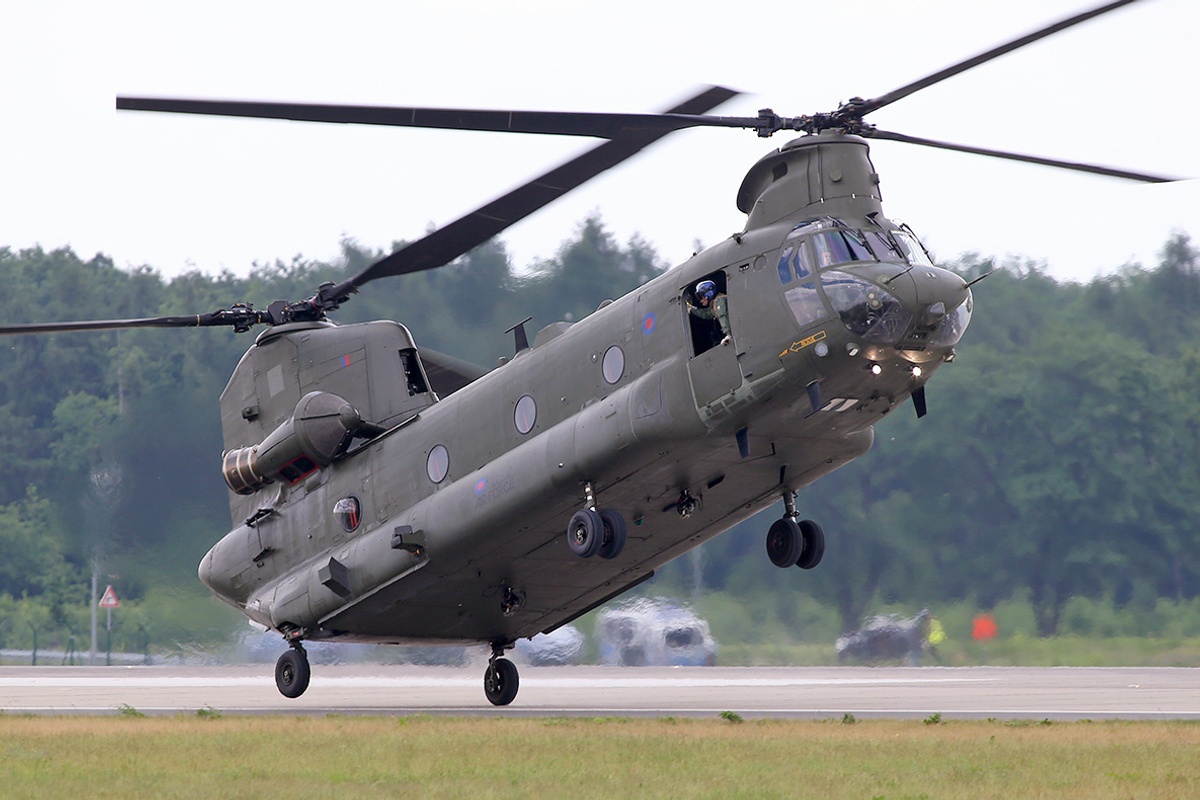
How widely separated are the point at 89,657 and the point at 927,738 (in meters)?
28.9

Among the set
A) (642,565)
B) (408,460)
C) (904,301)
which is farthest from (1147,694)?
(408,460)

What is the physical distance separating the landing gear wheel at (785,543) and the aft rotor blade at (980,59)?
518 centimetres

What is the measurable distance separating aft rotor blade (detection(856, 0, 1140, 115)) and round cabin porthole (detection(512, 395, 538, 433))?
17.9 ft

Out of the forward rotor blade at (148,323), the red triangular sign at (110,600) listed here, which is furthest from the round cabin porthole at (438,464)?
the red triangular sign at (110,600)

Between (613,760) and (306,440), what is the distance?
971cm

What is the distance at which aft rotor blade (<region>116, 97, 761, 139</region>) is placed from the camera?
579 inches

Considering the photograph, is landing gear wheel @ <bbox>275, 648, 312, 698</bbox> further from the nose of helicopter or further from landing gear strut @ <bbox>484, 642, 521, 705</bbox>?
the nose of helicopter

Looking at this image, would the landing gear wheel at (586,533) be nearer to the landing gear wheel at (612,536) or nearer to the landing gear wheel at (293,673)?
the landing gear wheel at (612,536)

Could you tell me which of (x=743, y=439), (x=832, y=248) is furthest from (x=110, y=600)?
(x=832, y=248)

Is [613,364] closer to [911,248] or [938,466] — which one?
[911,248]

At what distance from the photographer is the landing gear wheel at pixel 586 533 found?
17078 mm

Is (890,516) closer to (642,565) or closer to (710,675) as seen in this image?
(710,675)

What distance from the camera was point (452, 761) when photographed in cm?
1323

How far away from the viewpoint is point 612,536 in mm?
17281
